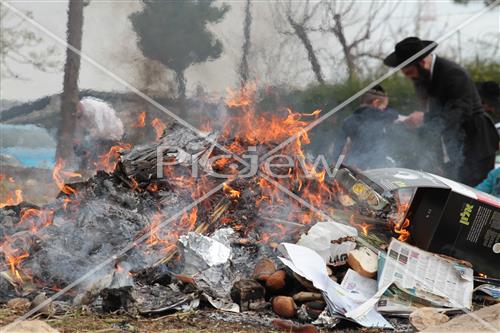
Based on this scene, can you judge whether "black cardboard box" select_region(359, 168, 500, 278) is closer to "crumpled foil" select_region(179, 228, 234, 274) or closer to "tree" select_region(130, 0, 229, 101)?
"crumpled foil" select_region(179, 228, 234, 274)

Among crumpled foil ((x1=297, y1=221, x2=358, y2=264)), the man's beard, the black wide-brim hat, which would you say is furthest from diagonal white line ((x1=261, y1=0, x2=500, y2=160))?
crumpled foil ((x1=297, y1=221, x2=358, y2=264))

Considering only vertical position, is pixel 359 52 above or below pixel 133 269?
above

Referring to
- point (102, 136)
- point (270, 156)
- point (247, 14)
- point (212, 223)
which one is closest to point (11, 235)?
point (212, 223)

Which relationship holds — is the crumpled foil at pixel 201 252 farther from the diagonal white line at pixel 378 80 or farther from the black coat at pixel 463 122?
the black coat at pixel 463 122

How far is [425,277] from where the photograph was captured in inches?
159

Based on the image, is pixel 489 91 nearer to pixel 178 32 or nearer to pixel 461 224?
pixel 461 224

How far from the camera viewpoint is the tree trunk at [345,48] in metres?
7.92

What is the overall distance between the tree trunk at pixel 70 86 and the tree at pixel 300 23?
247 cm

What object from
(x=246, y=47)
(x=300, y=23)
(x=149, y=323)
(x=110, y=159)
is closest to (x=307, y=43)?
(x=300, y=23)

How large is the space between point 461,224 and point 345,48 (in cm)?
434

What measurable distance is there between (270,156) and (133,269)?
5.28 ft

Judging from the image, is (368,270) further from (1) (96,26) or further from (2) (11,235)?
(1) (96,26)

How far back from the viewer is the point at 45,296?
3725 mm
